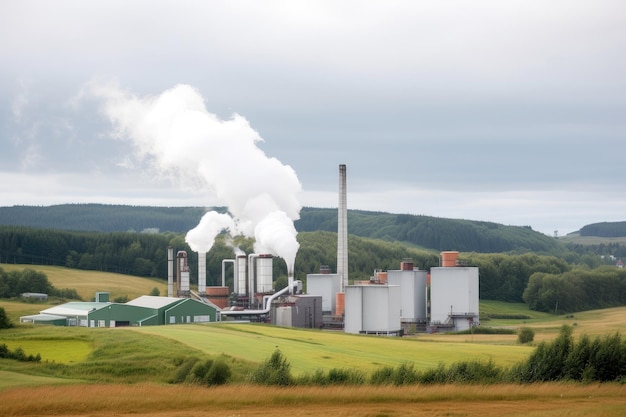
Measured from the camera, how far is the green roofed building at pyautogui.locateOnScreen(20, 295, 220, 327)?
83250mm

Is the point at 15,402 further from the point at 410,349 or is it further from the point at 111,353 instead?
the point at 410,349

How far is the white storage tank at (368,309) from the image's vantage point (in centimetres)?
9244

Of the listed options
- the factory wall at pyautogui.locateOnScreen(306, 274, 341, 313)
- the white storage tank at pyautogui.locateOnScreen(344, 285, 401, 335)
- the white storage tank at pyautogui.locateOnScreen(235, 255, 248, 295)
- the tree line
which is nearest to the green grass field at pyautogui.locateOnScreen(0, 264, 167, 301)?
the tree line

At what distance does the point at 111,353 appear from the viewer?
52.5 metres

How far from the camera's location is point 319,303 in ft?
316

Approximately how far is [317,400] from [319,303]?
60.0 m

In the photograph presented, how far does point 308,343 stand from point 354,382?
82.7 ft

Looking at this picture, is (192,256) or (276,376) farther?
(192,256)

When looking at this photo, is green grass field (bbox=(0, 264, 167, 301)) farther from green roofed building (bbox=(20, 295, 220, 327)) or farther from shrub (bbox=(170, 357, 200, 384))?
shrub (bbox=(170, 357, 200, 384))

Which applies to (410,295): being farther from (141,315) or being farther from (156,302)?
(141,315)

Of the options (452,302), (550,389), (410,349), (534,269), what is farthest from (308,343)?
(534,269)

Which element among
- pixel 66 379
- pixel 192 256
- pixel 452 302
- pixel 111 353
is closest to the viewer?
pixel 66 379

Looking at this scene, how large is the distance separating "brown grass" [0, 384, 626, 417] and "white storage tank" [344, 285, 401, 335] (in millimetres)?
52509

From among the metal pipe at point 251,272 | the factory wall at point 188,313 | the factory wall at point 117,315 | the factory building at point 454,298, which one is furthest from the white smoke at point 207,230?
the factory wall at point 117,315
